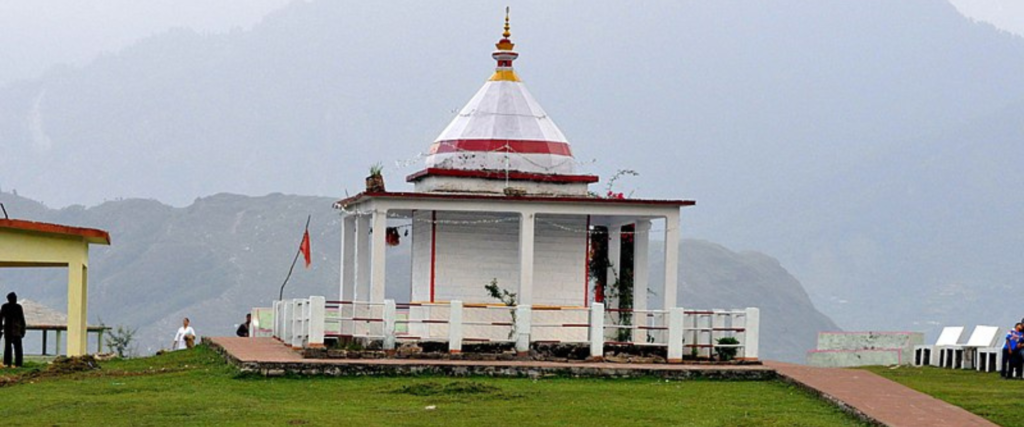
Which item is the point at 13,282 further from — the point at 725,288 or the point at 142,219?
the point at 725,288

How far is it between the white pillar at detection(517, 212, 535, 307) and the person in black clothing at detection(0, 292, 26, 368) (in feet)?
28.6

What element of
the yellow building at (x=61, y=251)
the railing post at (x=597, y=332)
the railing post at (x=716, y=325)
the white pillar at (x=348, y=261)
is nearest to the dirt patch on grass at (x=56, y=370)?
the yellow building at (x=61, y=251)

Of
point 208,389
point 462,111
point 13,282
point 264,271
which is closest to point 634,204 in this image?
point 462,111

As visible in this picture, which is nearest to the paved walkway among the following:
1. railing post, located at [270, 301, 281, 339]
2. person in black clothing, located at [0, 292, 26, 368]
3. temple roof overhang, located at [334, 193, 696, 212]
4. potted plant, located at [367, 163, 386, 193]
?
temple roof overhang, located at [334, 193, 696, 212]

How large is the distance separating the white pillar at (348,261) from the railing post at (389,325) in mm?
6086

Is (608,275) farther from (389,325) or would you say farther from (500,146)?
(389,325)

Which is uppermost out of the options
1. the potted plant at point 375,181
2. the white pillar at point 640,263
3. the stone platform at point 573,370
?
the potted plant at point 375,181

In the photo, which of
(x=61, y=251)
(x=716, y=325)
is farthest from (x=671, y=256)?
(x=61, y=251)

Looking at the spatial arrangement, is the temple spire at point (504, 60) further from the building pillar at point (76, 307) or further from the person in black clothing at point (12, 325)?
the person in black clothing at point (12, 325)

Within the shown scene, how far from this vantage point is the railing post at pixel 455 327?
2844cm

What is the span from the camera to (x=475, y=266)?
103 feet

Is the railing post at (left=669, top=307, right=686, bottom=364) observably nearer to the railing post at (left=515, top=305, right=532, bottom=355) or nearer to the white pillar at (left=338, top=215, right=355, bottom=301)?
the railing post at (left=515, top=305, right=532, bottom=355)

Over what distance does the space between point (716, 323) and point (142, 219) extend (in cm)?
16598

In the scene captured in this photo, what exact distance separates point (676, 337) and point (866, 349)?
9601 millimetres
